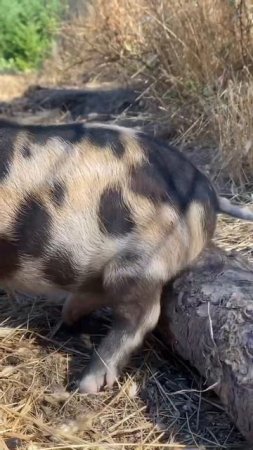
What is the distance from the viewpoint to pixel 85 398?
342cm

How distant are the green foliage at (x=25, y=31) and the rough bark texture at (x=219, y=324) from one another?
9600 millimetres

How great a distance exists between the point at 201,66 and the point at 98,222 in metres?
3.31

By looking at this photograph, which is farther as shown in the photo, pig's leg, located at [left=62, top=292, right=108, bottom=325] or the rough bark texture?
pig's leg, located at [left=62, top=292, right=108, bottom=325]

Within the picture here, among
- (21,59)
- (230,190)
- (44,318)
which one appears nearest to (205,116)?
(230,190)

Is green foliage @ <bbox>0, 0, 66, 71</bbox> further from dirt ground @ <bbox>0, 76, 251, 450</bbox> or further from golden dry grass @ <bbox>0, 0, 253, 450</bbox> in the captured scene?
dirt ground @ <bbox>0, 76, 251, 450</bbox>

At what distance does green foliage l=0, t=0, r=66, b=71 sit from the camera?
516 inches

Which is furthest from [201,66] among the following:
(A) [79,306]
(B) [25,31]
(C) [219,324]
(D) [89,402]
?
(B) [25,31]

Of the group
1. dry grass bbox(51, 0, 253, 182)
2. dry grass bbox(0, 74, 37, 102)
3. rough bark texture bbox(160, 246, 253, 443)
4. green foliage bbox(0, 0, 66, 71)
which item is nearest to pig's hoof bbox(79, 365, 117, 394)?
rough bark texture bbox(160, 246, 253, 443)

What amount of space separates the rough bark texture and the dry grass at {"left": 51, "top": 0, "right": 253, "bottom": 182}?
179 centimetres

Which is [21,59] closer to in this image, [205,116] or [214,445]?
[205,116]

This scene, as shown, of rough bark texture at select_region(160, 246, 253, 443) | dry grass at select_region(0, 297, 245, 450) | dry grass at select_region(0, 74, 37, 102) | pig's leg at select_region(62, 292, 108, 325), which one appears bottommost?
dry grass at select_region(0, 74, 37, 102)

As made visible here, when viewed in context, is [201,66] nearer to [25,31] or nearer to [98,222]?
[98,222]

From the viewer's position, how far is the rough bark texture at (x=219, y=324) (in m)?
3.08

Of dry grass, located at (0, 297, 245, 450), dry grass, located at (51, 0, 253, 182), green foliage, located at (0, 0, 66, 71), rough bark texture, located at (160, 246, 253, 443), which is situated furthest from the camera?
green foliage, located at (0, 0, 66, 71)
